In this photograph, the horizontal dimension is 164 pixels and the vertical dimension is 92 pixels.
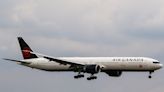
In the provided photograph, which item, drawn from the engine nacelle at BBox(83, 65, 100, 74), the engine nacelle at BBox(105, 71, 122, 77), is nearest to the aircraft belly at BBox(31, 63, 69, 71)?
the engine nacelle at BBox(83, 65, 100, 74)

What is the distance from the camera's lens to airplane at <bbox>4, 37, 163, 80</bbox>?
159375 millimetres

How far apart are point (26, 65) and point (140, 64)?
32044 millimetres

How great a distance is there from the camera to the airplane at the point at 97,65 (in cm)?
15938

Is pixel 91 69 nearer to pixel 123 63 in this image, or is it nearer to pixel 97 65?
pixel 97 65

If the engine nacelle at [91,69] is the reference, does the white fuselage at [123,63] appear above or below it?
above

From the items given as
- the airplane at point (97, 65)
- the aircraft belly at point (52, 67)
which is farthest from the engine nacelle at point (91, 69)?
the aircraft belly at point (52, 67)

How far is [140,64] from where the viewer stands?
159125mm

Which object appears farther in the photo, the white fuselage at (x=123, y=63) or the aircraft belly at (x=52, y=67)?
the aircraft belly at (x=52, y=67)

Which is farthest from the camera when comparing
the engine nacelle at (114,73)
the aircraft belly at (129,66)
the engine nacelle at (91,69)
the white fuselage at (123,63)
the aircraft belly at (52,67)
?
the aircraft belly at (52,67)

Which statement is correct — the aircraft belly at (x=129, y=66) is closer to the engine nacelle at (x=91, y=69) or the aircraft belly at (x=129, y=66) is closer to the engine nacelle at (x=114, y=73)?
the engine nacelle at (x=91, y=69)

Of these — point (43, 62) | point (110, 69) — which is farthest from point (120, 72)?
point (43, 62)

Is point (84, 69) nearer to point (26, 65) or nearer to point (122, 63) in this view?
point (122, 63)

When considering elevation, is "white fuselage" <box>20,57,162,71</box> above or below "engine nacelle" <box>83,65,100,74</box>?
above

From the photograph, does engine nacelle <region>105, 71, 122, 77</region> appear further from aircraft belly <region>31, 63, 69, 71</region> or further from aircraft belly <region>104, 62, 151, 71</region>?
aircraft belly <region>31, 63, 69, 71</region>
